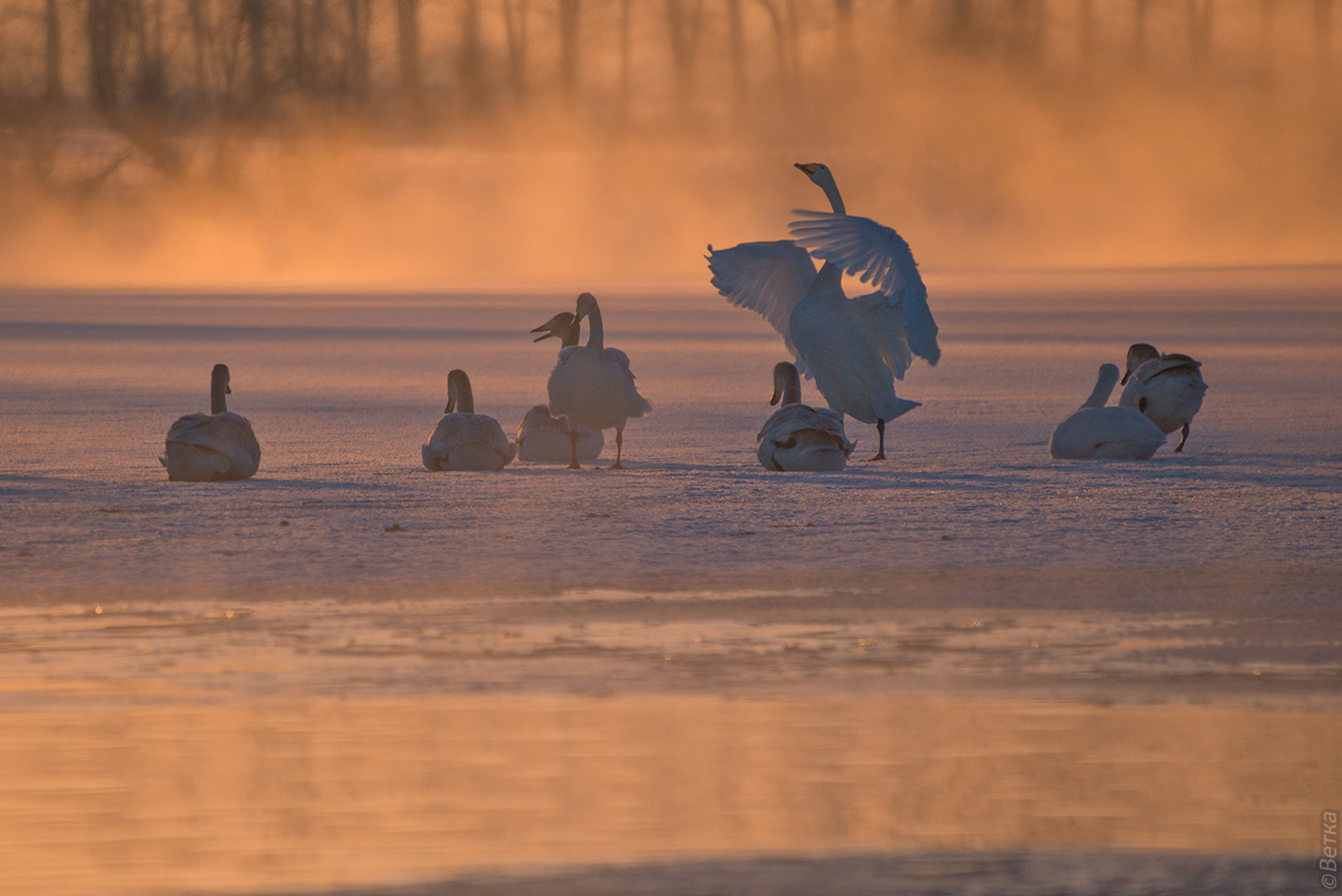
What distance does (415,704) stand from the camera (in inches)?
196

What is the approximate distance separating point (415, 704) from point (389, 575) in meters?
2.05

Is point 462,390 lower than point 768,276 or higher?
lower

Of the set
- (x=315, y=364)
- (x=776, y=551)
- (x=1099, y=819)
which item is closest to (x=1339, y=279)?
(x=315, y=364)

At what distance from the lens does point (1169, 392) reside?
1137 centimetres

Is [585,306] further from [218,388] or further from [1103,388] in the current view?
[1103,388]

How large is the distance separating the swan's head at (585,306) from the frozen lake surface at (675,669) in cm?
97

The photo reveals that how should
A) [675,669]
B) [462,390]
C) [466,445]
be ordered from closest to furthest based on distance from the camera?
1. [675,669]
2. [466,445]
3. [462,390]

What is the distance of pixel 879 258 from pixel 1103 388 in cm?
197

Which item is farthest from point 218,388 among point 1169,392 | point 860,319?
point 1169,392

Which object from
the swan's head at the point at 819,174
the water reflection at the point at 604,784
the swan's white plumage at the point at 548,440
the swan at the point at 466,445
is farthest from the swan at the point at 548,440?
the water reflection at the point at 604,784

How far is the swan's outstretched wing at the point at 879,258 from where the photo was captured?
431 inches

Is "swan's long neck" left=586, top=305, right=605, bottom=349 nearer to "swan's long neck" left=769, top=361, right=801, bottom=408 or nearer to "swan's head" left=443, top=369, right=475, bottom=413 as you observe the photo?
"swan's head" left=443, top=369, right=475, bottom=413

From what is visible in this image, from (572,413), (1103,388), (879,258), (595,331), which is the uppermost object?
(879,258)

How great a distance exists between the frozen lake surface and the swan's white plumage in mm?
471
